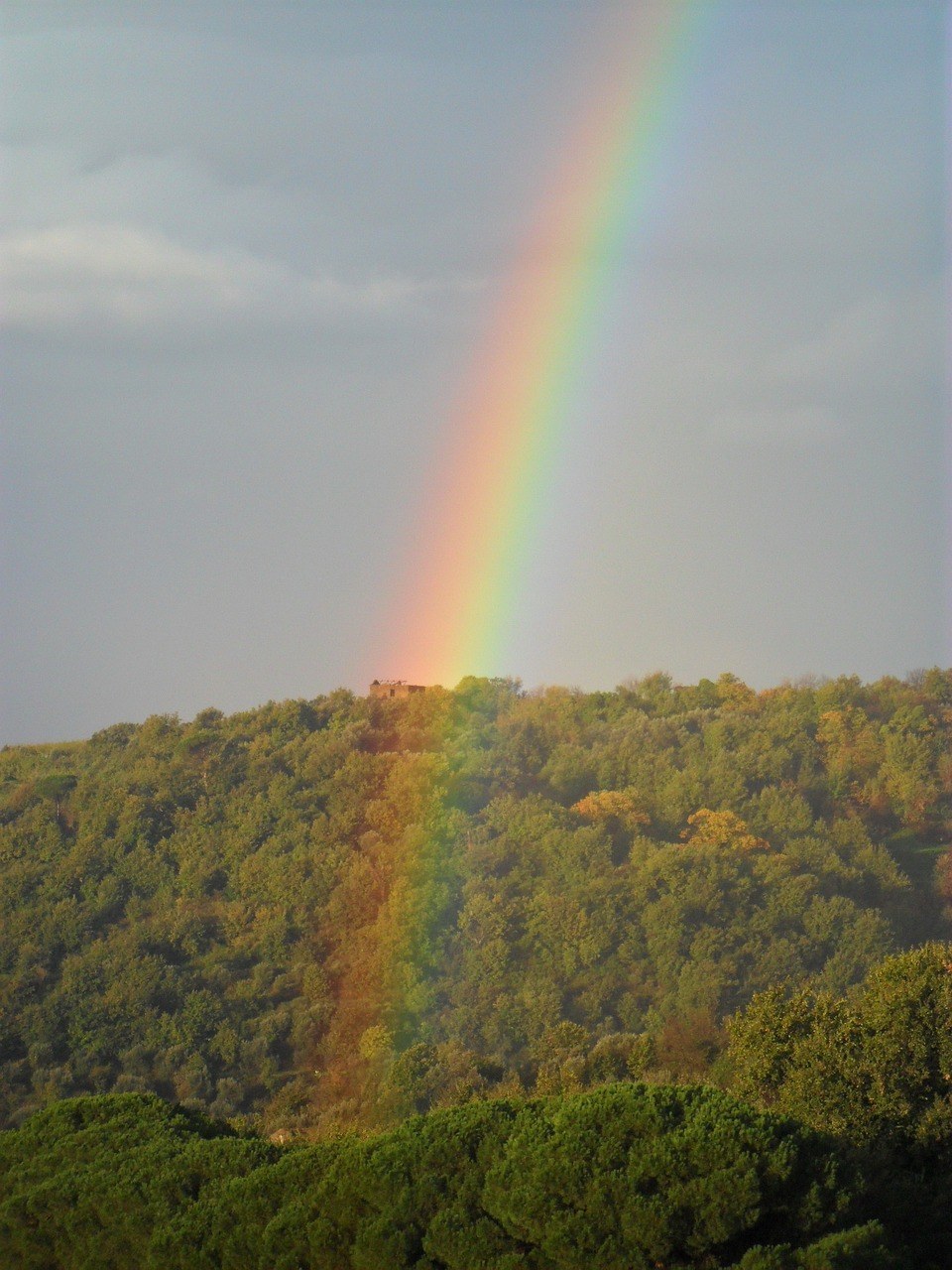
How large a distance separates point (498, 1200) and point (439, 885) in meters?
37.5

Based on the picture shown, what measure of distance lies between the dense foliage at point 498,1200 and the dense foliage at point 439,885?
17.0 metres

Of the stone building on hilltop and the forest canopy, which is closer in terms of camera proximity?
the forest canopy

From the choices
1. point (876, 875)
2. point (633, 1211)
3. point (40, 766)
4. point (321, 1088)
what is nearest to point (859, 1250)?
point (633, 1211)

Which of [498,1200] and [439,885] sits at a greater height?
[439,885]

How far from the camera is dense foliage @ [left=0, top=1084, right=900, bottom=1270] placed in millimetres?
12844

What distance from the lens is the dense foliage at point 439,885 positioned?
139 ft

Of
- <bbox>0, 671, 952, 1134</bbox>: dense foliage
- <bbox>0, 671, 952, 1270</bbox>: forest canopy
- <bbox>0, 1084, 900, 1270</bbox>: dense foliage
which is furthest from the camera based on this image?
<bbox>0, 671, 952, 1134</bbox>: dense foliage

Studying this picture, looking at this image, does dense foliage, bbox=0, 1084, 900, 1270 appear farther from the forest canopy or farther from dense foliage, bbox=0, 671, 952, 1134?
dense foliage, bbox=0, 671, 952, 1134

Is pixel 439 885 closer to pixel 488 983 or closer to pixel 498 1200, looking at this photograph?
pixel 488 983

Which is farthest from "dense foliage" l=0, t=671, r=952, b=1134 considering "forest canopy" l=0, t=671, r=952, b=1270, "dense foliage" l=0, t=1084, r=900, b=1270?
"dense foliage" l=0, t=1084, r=900, b=1270

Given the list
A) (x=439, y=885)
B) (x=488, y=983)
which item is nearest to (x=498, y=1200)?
(x=488, y=983)

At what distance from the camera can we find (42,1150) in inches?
688

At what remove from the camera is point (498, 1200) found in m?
13.4

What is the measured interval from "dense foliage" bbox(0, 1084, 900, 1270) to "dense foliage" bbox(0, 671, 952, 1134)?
669 inches
